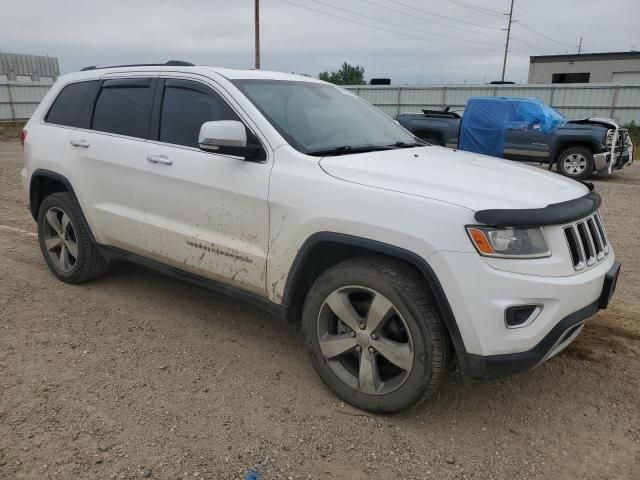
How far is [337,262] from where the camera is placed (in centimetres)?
319

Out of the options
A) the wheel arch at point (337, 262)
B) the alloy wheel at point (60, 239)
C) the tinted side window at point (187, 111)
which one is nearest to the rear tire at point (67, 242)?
the alloy wheel at point (60, 239)

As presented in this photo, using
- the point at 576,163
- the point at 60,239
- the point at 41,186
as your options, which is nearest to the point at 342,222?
the point at 60,239

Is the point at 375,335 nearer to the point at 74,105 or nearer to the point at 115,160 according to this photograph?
the point at 115,160

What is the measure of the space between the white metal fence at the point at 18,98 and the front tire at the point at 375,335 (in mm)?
28663

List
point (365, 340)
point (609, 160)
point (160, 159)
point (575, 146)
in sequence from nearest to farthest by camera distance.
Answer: point (365, 340), point (160, 159), point (609, 160), point (575, 146)

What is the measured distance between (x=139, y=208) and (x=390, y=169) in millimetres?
1956

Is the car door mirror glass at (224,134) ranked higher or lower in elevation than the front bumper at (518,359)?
higher

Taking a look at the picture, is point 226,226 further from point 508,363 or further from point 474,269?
point 508,363

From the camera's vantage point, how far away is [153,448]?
106 inches

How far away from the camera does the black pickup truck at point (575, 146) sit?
40.8 ft

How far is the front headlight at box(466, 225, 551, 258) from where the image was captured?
246 centimetres

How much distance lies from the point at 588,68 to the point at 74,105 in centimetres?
4276

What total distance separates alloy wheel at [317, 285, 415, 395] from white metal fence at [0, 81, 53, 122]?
1130 inches

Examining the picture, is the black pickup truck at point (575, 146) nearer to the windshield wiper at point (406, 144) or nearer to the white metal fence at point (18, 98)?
the windshield wiper at point (406, 144)
